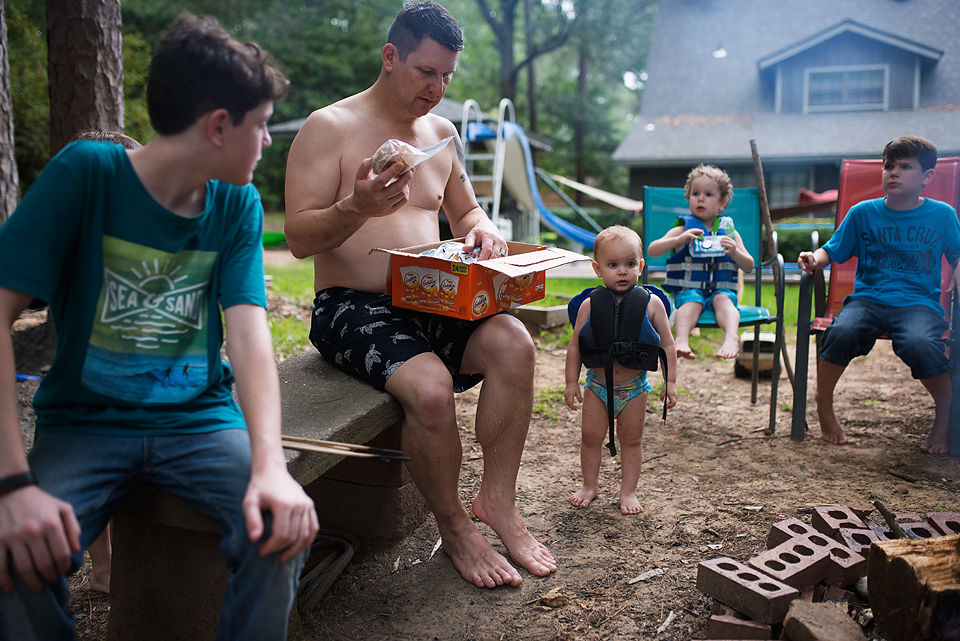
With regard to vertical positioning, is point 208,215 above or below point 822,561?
above

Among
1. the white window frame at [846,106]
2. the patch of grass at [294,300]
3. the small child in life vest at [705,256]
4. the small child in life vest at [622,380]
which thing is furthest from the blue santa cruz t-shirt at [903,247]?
the white window frame at [846,106]

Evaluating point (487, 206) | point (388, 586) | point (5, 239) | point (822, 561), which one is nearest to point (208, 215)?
point (5, 239)

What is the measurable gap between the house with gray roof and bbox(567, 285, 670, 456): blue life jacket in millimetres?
11174

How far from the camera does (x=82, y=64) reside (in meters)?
3.81

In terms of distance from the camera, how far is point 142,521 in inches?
61.9

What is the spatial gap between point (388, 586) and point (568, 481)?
1028mm

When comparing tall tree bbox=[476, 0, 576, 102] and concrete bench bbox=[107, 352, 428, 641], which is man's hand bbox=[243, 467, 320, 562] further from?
tall tree bbox=[476, 0, 576, 102]

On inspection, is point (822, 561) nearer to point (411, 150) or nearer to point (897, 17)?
point (411, 150)

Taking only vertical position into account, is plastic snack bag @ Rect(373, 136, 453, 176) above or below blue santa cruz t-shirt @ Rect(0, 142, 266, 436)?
above

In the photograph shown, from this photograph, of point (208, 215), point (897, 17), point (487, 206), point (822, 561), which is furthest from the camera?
point (897, 17)

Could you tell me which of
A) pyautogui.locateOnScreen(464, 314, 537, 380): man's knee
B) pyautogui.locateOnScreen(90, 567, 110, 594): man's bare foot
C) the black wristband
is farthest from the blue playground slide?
the black wristband

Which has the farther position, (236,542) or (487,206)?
(487,206)

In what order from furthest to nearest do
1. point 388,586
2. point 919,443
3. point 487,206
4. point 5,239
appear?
point 487,206 < point 919,443 < point 388,586 < point 5,239

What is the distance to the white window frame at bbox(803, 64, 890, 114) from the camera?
43.2ft
